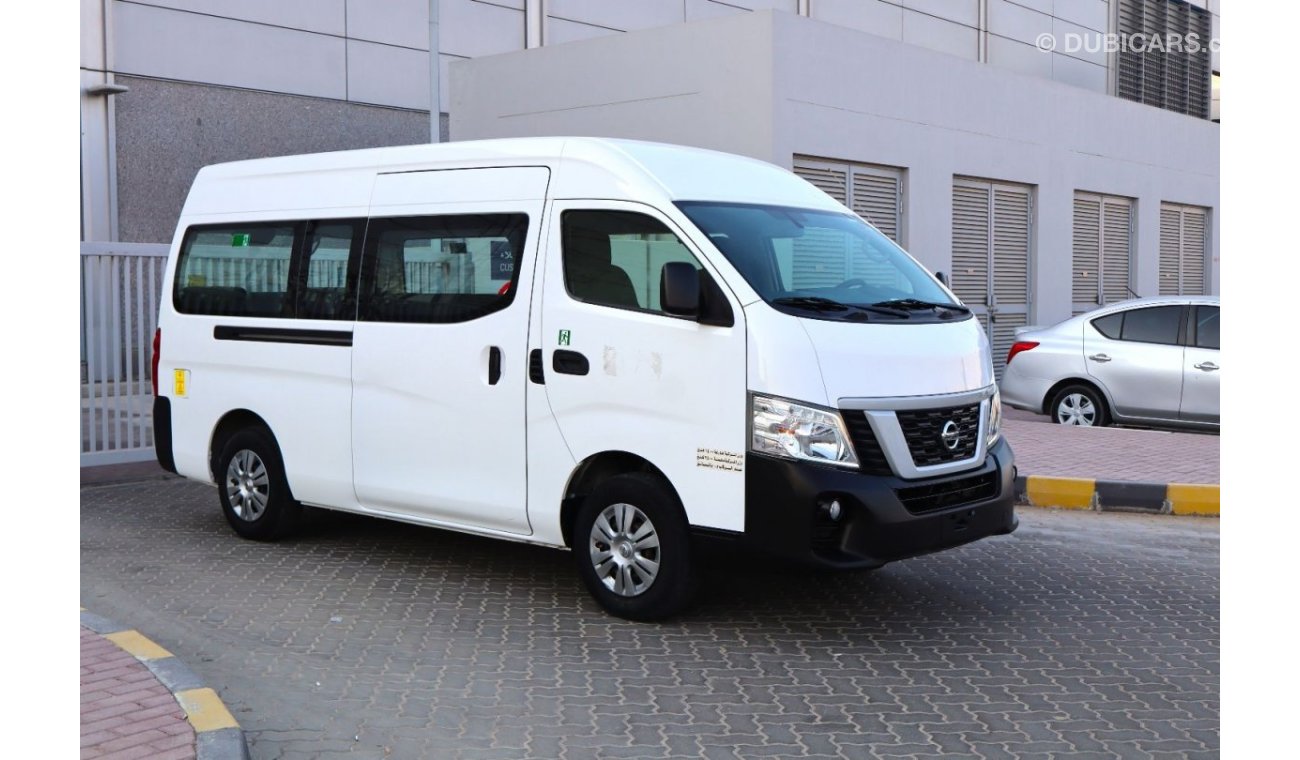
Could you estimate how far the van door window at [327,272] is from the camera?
309 inches

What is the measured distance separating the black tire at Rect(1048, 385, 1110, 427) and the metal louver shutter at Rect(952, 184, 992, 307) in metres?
4.31

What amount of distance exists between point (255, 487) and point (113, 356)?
12.0ft

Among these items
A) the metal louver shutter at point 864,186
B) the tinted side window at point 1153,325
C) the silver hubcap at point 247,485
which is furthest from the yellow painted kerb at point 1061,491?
the metal louver shutter at point 864,186

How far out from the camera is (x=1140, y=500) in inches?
387

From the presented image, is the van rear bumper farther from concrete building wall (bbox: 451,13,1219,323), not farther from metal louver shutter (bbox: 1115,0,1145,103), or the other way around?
metal louver shutter (bbox: 1115,0,1145,103)

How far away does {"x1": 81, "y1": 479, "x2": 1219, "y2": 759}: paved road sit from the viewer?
5.04 m

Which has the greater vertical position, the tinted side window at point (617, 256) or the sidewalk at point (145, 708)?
the tinted side window at point (617, 256)

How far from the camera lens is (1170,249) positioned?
76.5 feet

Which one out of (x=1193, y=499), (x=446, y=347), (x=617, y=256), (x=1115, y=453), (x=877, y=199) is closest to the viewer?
(x=617, y=256)

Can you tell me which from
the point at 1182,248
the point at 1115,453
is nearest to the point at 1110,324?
the point at 1115,453

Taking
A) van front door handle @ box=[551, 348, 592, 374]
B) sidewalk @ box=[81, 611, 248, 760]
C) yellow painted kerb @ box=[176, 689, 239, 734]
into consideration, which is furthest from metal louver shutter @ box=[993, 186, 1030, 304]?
yellow painted kerb @ box=[176, 689, 239, 734]

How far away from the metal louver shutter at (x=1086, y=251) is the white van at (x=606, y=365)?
14.3 m

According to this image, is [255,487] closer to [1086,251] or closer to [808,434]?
[808,434]

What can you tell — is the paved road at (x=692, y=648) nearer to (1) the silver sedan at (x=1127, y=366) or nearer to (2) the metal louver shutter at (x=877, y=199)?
(1) the silver sedan at (x=1127, y=366)
